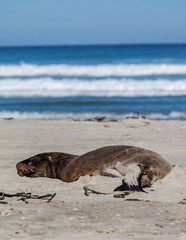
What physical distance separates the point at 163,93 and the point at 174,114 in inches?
205

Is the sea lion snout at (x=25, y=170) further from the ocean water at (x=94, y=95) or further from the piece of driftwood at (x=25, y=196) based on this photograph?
the ocean water at (x=94, y=95)

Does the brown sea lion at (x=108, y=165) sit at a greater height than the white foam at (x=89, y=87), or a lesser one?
lesser

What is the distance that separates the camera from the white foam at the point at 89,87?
→ 19250mm

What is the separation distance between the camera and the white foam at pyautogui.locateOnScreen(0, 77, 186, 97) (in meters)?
19.2

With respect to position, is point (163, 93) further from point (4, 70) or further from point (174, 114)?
point (4, 70)

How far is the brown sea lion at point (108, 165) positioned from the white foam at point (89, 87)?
12.0 m

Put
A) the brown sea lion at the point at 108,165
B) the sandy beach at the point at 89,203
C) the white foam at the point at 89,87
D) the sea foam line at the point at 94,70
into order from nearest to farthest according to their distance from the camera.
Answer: the sandy beach at the point at 89,203
the brown sea lion at the point at 108,165
the white foam at the point at 89,87
the sea foam line at the point at 94,70

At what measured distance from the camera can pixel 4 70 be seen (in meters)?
31.5

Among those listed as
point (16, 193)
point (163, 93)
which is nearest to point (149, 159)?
point (16, 193)

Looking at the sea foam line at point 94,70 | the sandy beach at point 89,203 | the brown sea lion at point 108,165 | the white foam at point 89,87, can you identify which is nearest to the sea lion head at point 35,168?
the brown sea lion at point 108,165

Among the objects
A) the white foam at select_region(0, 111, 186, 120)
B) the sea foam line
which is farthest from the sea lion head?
the sea foam line

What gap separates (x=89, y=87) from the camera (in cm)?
2158

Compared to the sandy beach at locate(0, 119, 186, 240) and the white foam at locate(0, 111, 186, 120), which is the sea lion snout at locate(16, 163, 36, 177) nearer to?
the sandy beach at locate(0, 119, 186, 240)

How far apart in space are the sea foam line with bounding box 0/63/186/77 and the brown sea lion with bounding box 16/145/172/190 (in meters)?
20.7
